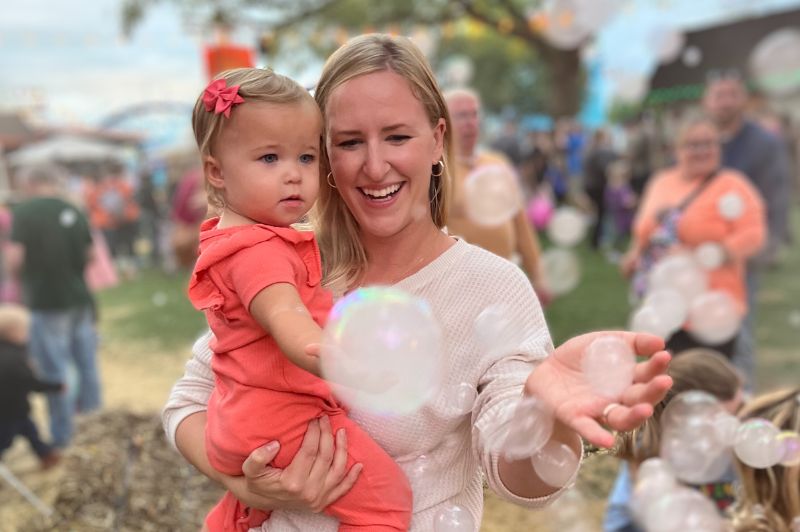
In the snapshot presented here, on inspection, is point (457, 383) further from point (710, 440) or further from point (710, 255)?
point (710, 255)

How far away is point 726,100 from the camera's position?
448 centimetres

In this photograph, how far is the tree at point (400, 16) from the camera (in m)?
12.4

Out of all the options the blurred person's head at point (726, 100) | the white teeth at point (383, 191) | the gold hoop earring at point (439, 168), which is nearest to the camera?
the white teeth at point (383, 191)

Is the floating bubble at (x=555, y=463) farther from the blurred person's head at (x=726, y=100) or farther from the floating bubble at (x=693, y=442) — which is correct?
the blurred person's head at (x=726, y=100)

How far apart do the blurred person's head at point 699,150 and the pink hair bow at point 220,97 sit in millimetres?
3423

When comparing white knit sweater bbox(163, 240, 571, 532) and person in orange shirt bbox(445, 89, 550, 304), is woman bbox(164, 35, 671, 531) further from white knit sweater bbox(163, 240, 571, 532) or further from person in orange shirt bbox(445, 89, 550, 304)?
person in orange shirt bbox(445, 89, 550, 304)

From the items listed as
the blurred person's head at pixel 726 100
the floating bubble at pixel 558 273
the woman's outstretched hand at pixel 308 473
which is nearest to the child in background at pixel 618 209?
the floating bubble at pixel 558 273

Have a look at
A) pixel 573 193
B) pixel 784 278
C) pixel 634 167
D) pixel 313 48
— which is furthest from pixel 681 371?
pixel 313 48

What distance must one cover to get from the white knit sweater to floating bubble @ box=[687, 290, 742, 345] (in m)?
2.58

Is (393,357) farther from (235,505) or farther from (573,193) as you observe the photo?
(573,193)

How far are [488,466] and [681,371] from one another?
1373 millimetres

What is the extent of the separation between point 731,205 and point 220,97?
3.39 m

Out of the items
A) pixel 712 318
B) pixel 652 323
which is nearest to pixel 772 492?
pixel 652 323

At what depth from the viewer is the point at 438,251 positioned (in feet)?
4.87
